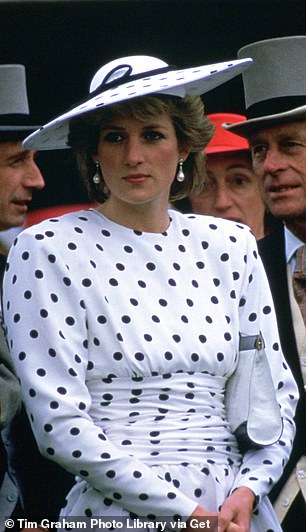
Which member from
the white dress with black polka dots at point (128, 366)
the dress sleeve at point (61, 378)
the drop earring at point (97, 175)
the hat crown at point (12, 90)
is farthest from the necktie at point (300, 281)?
the hat crown at point (12, 90)

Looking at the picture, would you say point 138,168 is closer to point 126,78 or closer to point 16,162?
point 126,78

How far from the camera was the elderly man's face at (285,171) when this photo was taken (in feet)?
13.3

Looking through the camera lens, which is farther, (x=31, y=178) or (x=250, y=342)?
(x=31, y=178)

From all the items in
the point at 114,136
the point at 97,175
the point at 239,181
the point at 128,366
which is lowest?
the point at 239,181

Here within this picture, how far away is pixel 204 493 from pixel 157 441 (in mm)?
159

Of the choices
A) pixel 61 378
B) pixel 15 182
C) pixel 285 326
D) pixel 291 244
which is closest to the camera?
pixel 61 378

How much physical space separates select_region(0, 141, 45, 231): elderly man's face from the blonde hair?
2.70ft

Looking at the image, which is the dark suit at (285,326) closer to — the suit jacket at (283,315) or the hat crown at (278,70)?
the suit jacket at (283,315)

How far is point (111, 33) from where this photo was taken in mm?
4949

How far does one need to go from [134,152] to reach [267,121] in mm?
944

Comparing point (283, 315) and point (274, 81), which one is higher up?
point (274, 81)

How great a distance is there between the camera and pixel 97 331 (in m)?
3.08

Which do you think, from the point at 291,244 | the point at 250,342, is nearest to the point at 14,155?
the point at 291,244

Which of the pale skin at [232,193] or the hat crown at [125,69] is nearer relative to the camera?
the hat crown at [125,69]
